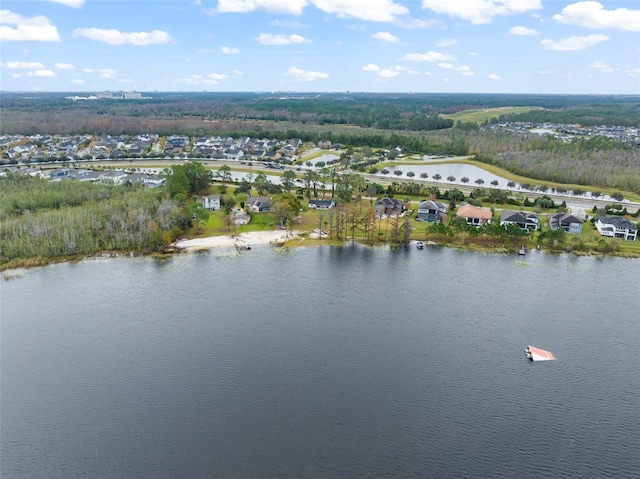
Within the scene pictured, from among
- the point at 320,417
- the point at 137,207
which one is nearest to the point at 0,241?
the point at 137,207

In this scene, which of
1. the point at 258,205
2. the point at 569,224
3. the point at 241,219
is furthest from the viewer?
the point at 258,205

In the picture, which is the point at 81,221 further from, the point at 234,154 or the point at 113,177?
the point at 234,154

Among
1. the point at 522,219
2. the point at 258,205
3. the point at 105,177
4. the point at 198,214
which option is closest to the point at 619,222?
the point at 522,219

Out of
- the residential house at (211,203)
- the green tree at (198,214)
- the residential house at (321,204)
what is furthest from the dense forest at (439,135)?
the green tree at (198,214)

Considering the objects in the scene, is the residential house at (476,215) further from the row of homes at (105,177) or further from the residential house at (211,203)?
the row of homes at (105,177)

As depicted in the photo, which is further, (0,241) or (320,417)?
(0,241)

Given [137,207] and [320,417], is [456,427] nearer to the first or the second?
[320,417]
